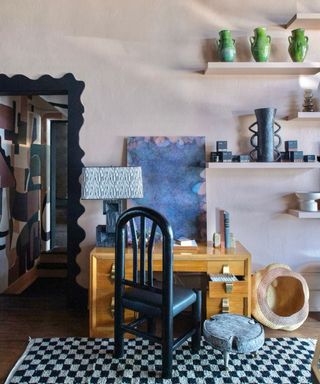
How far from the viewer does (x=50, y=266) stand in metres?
3.79

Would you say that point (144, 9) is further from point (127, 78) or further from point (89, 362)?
point (89, 362)

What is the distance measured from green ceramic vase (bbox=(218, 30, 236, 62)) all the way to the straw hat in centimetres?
165

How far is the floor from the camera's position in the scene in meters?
2.14

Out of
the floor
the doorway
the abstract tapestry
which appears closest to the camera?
the floor

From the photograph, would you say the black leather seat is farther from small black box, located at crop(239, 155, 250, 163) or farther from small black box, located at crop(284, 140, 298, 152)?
small black box, located at crop(284, 140, 298, 152)

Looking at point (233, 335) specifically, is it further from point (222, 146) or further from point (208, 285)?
point (222, 146)

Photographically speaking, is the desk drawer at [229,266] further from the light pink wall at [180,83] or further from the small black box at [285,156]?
the small black box at [285,156]

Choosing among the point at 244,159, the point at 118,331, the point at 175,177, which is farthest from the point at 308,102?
the point at 118,331

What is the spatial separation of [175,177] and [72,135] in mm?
916

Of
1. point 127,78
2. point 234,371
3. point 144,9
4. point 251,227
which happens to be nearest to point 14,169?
point 127,78

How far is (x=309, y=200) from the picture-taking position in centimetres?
248

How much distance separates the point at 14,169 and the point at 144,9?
6.45 ft

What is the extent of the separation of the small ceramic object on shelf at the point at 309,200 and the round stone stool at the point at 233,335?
1011mm

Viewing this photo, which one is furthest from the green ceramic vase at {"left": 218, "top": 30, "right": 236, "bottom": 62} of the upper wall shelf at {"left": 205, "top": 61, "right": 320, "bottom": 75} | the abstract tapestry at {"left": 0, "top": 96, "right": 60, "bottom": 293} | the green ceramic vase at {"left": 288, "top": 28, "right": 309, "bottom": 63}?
the abstract tapestry at {"left": 0, "top": 96, "right": 60, "bottom": 293}
